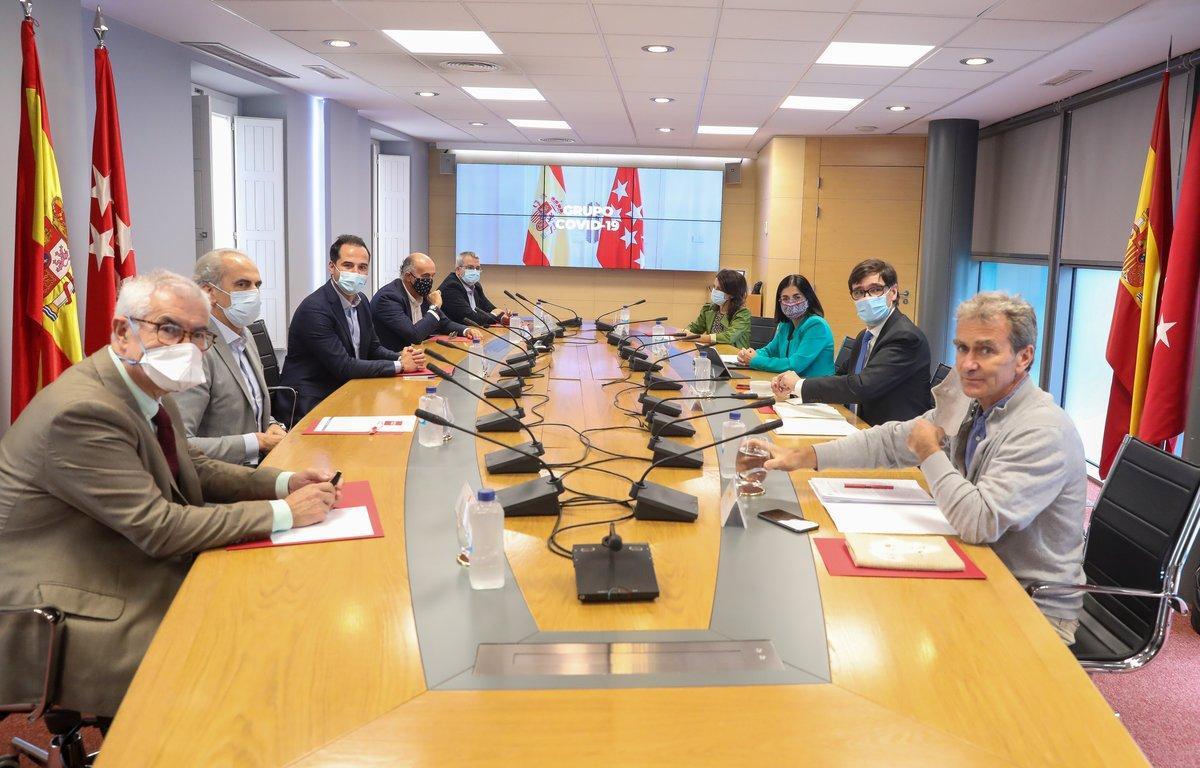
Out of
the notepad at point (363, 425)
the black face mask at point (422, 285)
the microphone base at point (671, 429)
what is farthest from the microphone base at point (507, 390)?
the black face mask at point (422, 285)

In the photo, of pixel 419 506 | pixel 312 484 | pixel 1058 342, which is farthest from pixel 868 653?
pixel 1058 342

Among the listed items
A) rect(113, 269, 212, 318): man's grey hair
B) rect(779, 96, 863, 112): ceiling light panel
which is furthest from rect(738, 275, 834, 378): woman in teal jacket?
rect(113, 269, 212, 318): man's grey hair

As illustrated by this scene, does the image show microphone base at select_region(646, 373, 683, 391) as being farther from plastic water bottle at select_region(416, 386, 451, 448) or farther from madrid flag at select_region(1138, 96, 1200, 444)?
madrid flag at select_region(1138, 96, 1200, 444)

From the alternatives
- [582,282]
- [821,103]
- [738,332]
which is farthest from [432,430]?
[582,282]

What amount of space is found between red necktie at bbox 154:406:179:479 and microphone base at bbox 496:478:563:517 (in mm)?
800

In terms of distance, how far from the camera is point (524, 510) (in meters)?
2.17

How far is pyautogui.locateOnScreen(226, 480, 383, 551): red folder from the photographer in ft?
6.41

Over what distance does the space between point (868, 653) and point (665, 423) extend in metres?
1.58

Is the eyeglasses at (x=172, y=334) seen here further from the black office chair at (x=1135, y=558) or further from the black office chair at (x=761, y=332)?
the black office chair at (x=761, y=332)

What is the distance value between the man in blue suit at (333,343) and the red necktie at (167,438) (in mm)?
2051

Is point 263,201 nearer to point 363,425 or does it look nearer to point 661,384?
point 661,384

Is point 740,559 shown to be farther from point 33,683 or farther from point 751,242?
point 751,242

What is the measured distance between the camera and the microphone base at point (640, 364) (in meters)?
4.50

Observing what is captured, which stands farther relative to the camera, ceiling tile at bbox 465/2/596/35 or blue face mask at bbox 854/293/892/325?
ceiling tile at bbox 465/2/596/35
